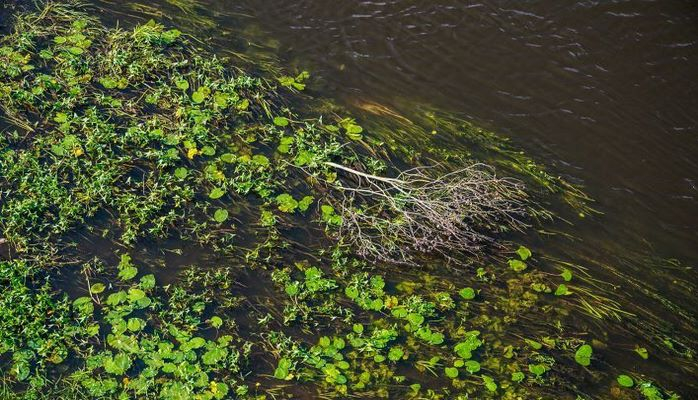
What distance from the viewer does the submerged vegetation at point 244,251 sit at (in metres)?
5.00

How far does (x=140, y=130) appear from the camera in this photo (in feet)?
20.5

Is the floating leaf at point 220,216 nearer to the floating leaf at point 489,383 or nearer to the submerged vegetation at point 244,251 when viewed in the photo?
the submerged vegetation at point 244,251

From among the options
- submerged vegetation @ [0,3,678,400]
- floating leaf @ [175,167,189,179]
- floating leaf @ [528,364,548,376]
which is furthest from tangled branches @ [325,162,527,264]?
floating leaf @ [175,167,189,179]

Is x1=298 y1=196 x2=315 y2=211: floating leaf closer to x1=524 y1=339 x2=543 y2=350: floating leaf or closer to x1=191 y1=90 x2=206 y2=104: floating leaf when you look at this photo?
x1=191 y1=90 x2=206 y2=104: floating leaf

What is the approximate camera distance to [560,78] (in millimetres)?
7559

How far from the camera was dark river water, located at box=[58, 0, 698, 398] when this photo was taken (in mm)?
6410

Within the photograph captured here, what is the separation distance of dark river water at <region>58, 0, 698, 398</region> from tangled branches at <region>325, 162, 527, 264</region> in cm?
47

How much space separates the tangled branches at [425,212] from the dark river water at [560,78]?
47 cm

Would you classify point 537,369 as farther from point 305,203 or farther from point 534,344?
point 305,203

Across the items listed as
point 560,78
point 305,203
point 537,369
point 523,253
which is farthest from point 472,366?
point 560,78

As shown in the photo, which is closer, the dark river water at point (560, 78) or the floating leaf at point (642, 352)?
the floating leaf at point (642, 352)

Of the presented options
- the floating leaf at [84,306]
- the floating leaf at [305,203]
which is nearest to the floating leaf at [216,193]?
the floating leaf at [305,203]

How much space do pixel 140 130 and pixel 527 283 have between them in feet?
11.1

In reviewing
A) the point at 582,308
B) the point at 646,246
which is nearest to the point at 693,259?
the point at 646,246
